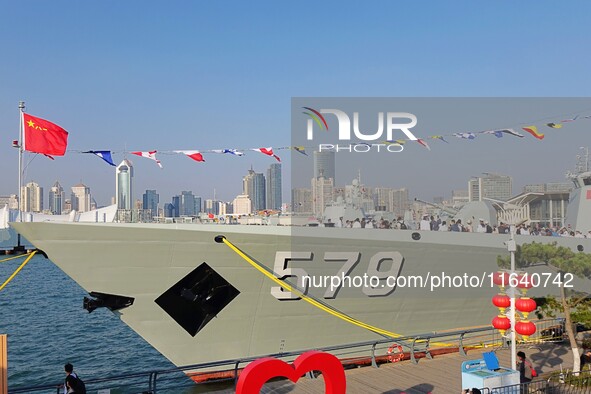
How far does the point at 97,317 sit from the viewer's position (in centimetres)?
2662

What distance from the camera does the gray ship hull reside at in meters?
10.9

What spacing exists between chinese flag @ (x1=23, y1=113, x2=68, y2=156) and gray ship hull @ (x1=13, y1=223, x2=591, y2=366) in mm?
1531

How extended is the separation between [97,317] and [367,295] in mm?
18643

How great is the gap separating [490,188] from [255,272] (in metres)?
8.49

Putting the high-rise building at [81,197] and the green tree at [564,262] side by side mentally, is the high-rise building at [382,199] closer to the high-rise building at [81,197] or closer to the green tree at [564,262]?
the green tree at [564,262]

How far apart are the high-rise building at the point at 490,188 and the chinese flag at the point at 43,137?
11.8 meters

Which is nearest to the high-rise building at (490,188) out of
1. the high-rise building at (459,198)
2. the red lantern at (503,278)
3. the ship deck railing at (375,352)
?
the high-rise building at (459,198)

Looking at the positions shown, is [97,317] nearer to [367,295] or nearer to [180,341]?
[180,341]

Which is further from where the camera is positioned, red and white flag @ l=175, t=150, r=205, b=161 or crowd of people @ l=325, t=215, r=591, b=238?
crowd of people @ l=325, t=215, r=591, b=238

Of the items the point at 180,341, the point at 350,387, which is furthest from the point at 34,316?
the point at 350,387

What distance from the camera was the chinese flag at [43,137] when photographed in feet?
33.9

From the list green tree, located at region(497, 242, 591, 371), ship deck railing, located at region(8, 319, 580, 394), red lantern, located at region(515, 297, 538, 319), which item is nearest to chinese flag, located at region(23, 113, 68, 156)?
ship deck railing, located at region(8, 319, 580, 394)

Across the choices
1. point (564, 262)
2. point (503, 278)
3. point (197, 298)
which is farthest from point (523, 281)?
point (197, 298)

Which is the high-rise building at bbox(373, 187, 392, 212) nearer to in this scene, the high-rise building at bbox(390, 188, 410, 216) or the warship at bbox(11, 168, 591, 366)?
the high-rise building at bbox(390, 188, 410, 216)
